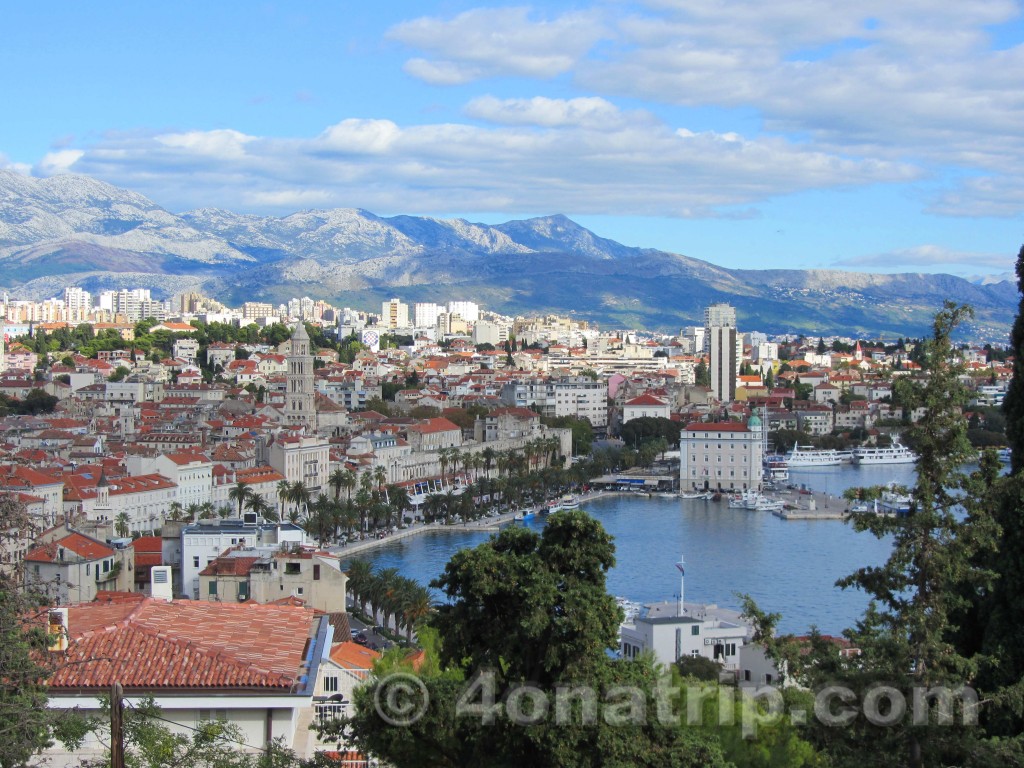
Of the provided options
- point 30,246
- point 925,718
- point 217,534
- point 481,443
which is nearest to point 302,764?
point 925,718

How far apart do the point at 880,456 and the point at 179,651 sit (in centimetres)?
4167

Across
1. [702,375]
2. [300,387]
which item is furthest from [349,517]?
[702,375]

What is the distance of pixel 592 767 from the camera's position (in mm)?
4660

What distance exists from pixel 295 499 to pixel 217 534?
12.4m

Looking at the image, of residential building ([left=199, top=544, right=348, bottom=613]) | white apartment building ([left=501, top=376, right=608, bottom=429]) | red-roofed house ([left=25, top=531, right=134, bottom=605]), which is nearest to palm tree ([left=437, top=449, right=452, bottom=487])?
white apartment building ([left=501, top=376, right=608, bottom=429])

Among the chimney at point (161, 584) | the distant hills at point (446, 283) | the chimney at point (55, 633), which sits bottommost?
the chimney at point (161, 584)

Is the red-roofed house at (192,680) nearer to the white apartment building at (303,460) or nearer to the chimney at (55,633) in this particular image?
the chimney at (55,633)

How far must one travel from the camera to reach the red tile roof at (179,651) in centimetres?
494

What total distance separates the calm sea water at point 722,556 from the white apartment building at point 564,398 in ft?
50.2

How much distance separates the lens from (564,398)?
50.4 meters

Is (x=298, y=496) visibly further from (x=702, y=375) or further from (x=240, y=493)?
(x=702, y=375)

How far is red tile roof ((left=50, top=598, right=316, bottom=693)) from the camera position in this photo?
4938 mm

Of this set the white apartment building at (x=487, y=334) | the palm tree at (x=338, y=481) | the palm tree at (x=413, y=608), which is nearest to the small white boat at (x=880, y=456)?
the palm tree at (x=338, y=481)

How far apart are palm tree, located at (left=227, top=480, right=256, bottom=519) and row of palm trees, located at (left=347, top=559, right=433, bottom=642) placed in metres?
8.13
